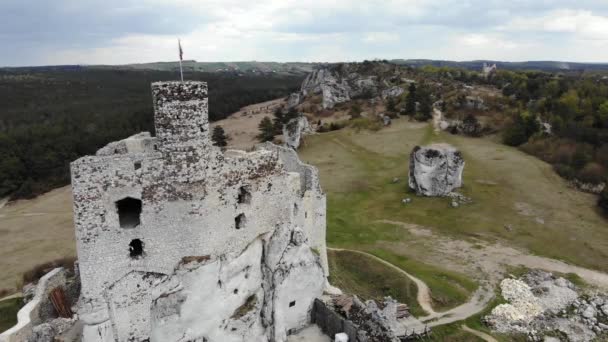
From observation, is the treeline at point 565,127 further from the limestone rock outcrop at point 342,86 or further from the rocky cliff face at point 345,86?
the limestone rock outcrop at point 342,86

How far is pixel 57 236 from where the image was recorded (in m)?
45.7

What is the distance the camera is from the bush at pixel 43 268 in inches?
1404

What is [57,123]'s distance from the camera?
8306cm

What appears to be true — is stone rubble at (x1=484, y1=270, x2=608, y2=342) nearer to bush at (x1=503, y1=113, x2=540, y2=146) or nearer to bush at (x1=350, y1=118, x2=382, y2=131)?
bush at (x1=503, y1=113, x2=540, y2=146)

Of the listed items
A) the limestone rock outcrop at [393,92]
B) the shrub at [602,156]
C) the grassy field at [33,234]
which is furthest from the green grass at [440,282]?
the limestone rock outcrop at [393,92]

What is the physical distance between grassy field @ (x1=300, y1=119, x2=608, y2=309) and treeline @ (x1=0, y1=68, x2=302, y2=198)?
33124 mm

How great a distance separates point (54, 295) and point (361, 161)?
46503 mm

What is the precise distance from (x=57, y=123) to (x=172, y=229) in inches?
3023

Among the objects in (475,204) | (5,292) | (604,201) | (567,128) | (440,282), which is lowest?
(5,292)

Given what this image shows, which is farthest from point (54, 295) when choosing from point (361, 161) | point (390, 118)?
point (390, 118)

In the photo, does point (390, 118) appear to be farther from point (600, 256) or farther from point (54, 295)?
point (54, 295)

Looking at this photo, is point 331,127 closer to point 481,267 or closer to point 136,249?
point 481,267

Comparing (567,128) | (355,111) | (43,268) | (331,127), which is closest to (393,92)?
(355,111)

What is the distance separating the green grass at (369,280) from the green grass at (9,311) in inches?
791
